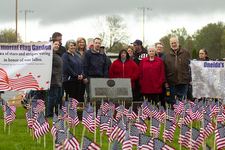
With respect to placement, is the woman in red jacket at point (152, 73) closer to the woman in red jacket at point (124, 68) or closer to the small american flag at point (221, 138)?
the woman in red jacket at point (124, 68)

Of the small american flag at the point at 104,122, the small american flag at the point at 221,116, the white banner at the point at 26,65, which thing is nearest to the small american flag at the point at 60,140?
the small american flag at the point at 104,122

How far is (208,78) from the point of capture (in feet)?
55.3

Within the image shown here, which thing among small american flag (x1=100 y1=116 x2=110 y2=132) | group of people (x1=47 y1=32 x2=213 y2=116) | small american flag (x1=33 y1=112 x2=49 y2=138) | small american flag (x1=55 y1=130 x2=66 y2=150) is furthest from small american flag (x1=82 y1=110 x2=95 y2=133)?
group of people (x1=47 y1=32 x2=213 y2=116)

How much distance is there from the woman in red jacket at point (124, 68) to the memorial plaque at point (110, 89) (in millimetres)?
399

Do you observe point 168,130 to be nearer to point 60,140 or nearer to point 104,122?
point 104,122

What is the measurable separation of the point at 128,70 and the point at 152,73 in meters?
0.67

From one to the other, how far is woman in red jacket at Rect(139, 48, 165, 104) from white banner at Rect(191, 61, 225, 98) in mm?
1239

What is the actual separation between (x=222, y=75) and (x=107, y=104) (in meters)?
A: 3.89

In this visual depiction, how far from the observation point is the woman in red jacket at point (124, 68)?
627 inches

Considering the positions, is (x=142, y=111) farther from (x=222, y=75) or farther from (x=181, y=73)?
(x=222, y=75)

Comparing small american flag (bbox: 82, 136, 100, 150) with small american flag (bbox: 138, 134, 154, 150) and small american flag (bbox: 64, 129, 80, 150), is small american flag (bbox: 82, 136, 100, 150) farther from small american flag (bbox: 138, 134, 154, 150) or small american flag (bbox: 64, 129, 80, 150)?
small american flag (bbox: 138, 134, 154, 150)

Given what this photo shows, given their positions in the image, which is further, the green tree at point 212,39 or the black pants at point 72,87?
the green tree at point 212,39

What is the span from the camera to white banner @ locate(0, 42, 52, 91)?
15.0m

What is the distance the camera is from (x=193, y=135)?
8969 mm
